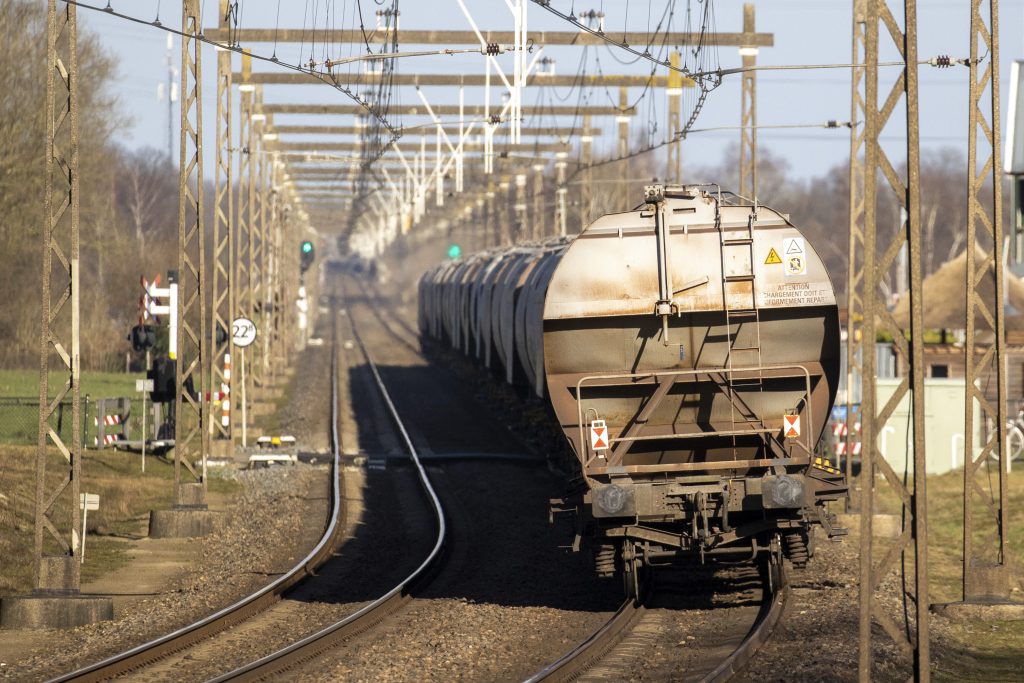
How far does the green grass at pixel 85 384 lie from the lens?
3881cm

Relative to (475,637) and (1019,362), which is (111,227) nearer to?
(1019,362)

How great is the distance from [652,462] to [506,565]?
3221 millimetres

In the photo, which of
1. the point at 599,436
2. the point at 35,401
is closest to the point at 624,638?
the point at 599,436

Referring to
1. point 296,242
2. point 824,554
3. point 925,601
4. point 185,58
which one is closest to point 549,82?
point 185,58

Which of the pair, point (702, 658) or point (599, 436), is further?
point (599, 436)

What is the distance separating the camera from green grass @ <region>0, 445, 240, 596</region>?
17656 mm

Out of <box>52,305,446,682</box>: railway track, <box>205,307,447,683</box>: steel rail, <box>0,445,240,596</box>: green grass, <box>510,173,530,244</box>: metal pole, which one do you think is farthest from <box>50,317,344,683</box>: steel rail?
<box>510,173,530,244</box>: metal pole

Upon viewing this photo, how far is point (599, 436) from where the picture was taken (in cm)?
1375

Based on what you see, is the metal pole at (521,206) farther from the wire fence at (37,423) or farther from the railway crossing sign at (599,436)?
the railway crossing sign at (599,436)

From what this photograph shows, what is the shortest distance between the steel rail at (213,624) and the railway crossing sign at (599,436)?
3948mm

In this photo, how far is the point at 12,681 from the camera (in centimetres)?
1157

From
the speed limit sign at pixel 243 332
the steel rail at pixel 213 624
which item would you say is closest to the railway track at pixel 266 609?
the steel rail at pixel 213 624

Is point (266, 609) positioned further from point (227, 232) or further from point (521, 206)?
point (521, 206)

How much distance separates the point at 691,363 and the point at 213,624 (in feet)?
17.5
